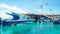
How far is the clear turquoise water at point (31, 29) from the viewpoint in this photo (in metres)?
3.73

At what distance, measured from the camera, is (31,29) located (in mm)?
3826

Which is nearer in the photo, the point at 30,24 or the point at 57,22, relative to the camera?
the point at 30,24

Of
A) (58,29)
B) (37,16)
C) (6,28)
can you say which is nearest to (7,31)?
(6,28)

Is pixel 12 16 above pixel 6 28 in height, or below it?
above

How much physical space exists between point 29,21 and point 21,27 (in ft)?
0.72

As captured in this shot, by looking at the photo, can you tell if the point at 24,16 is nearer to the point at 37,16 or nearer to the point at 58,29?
the point at 37,16

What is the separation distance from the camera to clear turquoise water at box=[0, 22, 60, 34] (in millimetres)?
3734

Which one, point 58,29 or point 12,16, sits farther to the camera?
point 58,29

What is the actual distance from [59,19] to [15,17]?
1.06m

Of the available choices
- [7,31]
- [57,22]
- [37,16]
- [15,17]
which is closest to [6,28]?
[7,31]

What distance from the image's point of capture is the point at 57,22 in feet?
13.4

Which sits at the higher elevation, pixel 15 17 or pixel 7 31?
pixel 15 17

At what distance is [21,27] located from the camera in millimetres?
3764

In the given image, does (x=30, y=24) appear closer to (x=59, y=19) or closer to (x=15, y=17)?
(x=15, y=17)
